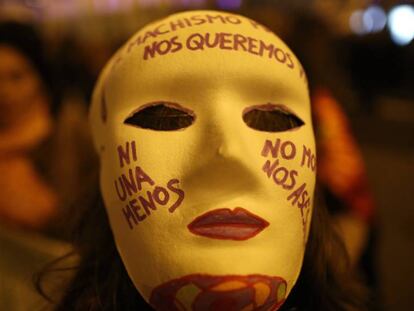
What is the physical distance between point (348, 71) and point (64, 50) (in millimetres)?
1716

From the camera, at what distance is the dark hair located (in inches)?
29.1

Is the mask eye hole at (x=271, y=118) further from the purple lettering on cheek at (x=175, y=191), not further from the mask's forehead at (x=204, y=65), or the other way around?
the purple lettering on cheek at (x=175, y=191)

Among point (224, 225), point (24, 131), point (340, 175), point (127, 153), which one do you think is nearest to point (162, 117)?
point (127, 153)

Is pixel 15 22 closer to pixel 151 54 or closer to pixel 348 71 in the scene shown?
pixel 151 54

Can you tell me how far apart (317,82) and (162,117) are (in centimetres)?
79

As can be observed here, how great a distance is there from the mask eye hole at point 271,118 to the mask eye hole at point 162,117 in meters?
0.08

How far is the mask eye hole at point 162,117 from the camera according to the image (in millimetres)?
670

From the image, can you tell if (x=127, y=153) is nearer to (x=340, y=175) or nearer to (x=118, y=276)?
(x=118, y=276)

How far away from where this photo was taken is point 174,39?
698mm

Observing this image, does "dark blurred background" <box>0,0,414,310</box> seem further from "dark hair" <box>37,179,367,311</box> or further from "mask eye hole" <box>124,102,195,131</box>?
"mask eye hole" <box>124,102,195,131</box>

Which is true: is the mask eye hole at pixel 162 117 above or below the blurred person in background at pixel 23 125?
above

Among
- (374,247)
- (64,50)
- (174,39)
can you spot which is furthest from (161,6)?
(174,39)

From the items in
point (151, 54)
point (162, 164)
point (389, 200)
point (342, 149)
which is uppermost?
point (151, 54)

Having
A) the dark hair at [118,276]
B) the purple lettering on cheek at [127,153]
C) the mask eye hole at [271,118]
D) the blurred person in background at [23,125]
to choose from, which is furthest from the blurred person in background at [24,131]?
the mask eye hole at [271,118]
